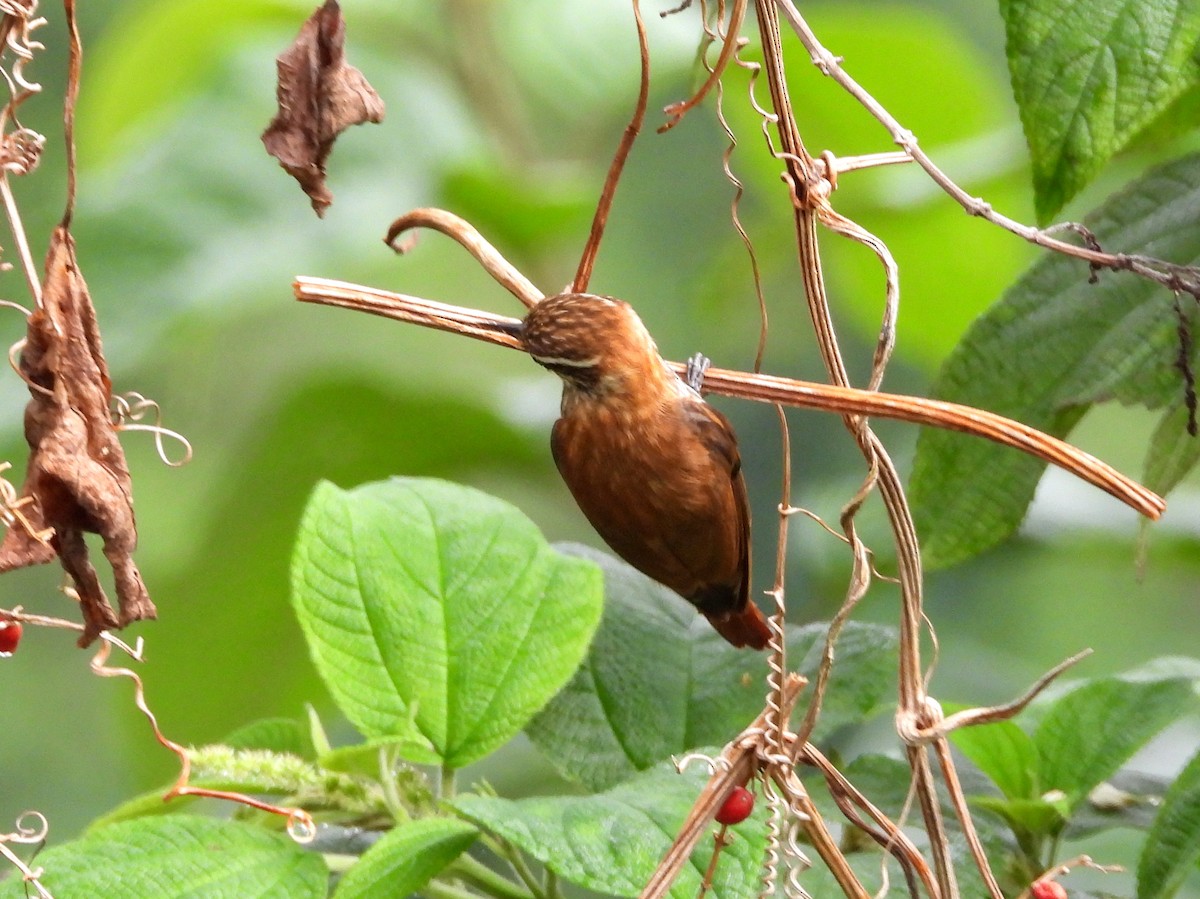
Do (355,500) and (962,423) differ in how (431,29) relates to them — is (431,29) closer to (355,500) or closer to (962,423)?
(355,500)

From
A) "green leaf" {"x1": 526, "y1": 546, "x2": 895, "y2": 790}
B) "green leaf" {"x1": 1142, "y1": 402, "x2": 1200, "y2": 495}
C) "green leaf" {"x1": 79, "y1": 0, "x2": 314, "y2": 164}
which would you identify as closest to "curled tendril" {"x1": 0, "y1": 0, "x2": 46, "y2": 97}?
"green leaf" {"x1": 526, "y1": 546, "x2": 895, "y2": 790}

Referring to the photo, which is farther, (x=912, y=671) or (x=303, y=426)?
(x=303, y=426)

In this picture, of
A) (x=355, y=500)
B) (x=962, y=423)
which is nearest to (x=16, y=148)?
(x=355, y=500)

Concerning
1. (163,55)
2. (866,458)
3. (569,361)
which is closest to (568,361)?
(569,361)

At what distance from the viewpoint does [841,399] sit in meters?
0.54

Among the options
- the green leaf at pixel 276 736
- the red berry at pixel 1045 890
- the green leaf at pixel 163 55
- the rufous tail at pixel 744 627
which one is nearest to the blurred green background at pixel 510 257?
the green leaf at pixel 163 55

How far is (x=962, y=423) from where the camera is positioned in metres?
0.53

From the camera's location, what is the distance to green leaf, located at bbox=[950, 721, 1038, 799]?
0.82 m

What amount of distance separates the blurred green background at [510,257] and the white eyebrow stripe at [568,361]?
526 mm

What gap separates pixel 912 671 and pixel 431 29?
5.37 feet

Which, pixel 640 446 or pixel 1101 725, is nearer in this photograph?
pixel 640 446

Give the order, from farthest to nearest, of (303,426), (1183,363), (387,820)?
(303,426) < (387,820) < (1183,363)

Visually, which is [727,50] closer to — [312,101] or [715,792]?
[312,101]

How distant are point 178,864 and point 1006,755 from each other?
50cm
